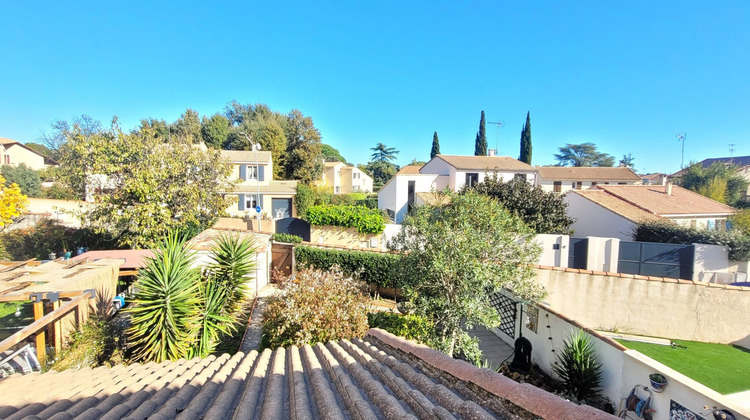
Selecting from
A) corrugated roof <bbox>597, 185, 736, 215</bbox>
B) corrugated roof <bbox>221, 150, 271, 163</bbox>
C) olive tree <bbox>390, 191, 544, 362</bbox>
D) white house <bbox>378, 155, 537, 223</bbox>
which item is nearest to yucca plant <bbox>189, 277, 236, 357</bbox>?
olive tree <bbox>390, 191, 544, 362</bbox>

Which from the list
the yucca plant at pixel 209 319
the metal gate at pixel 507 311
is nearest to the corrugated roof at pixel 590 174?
the metal gate at pixel 507 311

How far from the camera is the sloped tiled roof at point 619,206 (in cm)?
2094

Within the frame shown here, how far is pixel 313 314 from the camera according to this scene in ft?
28.9

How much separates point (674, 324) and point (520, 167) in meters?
23.3

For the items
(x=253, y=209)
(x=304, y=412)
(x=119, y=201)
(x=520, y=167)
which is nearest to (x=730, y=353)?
(x=304, y=412)

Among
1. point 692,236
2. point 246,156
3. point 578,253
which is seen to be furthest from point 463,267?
point 246,156

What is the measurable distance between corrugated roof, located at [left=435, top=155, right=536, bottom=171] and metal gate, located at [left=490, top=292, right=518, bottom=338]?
2187 centimetres

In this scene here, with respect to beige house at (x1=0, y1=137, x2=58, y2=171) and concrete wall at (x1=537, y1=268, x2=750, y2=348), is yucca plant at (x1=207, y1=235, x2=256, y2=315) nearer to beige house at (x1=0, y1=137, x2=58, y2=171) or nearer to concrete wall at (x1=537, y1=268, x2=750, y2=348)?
concrete wall at (x1=537, y1=268, x2=750, y2=348)

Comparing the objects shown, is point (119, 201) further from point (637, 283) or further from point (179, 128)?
point (179, 128)

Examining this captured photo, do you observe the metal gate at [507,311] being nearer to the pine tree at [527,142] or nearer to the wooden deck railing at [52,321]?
the wooden deck railing at [52,321]

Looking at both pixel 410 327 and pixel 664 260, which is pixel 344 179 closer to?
pixel 664 260

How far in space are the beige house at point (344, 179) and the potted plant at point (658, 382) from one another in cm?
4984

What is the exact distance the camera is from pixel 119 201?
17.4m

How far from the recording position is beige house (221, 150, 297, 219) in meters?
33.9
